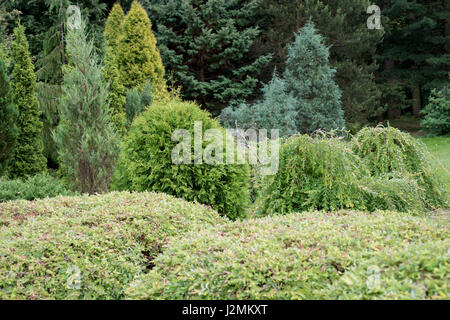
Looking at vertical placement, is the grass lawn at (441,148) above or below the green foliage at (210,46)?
below

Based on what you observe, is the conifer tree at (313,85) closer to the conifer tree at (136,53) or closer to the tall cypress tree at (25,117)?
the conifer tree at (136,53)

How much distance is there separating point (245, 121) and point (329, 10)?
280 inches

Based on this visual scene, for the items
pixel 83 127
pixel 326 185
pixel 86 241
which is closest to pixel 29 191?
pixel 83 127

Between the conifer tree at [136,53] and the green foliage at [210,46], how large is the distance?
284 centimetres

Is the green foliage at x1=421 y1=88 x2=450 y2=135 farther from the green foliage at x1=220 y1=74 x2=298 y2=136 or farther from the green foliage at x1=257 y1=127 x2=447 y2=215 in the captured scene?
the green foliage at x1=257 y1=127 x2=447 y2=215

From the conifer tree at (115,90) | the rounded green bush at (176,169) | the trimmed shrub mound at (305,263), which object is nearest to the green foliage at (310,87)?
the conifer tree at (115,90)

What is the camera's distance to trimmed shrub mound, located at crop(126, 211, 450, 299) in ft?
6.42

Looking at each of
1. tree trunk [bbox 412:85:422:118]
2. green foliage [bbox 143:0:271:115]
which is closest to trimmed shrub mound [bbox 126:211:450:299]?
green foliage [bbox 143:0:271:115]

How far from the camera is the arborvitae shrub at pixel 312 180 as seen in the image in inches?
170

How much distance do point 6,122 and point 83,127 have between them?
2740 millimetres

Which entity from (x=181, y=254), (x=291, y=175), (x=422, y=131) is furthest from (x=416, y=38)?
(x=181, y=254)

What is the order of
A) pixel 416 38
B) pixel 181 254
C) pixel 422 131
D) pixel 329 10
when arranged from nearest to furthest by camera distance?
pixel 181 254, pixel 329 10, pixel 422 131, pixel 416 38
